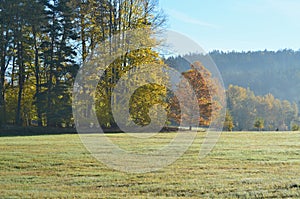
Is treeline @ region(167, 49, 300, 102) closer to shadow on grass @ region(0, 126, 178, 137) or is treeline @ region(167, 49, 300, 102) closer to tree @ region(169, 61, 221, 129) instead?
tree @ region(169, 61, 221, 129)

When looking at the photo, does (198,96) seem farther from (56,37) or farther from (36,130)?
(36,130)

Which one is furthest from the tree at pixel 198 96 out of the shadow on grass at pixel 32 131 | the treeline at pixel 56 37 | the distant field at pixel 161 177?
the distant field at pixel 161 177

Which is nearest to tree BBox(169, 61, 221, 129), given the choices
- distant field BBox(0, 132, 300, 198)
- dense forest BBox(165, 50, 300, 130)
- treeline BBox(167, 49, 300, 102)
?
distant field BBox(0, 132, 300, 198)

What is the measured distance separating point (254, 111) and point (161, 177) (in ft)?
243

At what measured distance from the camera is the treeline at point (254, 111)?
7512 centimetres

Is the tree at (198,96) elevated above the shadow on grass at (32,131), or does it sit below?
above

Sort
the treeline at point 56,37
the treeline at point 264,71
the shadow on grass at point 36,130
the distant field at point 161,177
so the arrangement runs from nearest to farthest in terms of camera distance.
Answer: the distant field at point 161,177
the shadow on grass at point 36,130
the treeline at point 56,37
the treeline at point 264,71

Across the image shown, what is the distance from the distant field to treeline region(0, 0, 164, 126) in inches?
651

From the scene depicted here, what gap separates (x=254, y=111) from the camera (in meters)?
81.3

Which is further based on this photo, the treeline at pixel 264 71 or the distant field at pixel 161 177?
the treeline at pixel 264 71

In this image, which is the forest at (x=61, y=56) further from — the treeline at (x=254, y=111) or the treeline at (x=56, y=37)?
the treeline at (x=254, y=111)

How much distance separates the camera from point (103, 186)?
896cm

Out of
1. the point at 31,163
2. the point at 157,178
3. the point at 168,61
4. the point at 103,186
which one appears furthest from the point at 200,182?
the point at 168,61

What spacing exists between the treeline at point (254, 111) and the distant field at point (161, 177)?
5954 centimetres
